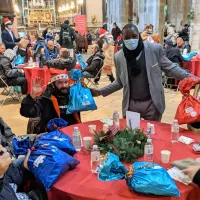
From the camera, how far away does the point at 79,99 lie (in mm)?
2910

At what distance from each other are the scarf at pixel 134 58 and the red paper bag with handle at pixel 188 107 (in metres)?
0.50

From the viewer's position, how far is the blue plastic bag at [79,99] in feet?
9.56

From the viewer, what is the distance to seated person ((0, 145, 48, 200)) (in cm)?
165

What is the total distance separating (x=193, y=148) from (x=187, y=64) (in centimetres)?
535

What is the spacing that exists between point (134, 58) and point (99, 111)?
118 inches

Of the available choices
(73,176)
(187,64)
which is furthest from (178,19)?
(73,176)

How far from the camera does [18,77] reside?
6.41 metres

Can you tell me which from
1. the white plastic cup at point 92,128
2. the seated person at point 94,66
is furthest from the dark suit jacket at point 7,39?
the white plastic cup at point 92,128

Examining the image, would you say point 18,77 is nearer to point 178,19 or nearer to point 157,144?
point 157,144

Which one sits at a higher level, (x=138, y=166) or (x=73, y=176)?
(x=138, y=166)

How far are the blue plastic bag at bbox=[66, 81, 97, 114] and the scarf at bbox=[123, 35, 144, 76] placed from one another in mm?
523

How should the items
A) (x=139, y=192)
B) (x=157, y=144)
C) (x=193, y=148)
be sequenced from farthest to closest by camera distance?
1. (x=157, y=144)
2. (x=193, y=148)
3. (x=139, y=192)

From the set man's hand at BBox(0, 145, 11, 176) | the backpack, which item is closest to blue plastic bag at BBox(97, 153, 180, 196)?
man's hand at BBox(0, 145, 11, 176)

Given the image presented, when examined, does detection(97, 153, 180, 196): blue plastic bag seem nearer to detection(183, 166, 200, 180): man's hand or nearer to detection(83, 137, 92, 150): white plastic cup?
detection(183, 166, 200, 180): man's hand
